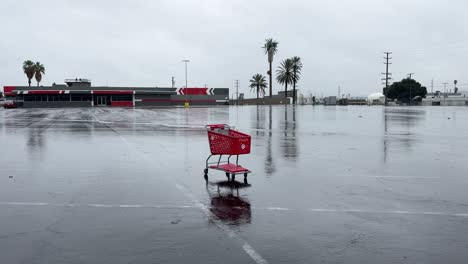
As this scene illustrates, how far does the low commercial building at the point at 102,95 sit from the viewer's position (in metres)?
84.7

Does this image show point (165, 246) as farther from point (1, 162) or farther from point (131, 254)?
point (1, 162)

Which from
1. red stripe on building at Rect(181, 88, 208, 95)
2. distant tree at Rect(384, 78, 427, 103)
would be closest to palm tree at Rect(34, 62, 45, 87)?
red stripe on building at Rect(181, 88, 208, 95)

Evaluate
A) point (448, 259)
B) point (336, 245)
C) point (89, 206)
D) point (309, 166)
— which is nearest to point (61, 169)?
point (89, 206)

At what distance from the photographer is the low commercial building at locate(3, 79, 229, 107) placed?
84688mm

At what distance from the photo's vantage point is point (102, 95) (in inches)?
3511

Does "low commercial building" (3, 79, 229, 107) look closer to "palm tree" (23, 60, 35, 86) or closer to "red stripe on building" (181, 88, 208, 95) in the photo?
"red stripe on building" (181, 88, 208, 95)

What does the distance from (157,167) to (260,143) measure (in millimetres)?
6130

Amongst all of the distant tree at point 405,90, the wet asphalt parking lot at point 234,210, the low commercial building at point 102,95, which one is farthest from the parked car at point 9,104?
the distant tree at point 405,90

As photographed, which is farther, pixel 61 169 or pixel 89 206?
pixel 61 169

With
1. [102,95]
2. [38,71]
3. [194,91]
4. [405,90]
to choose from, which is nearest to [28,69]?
[38,71]

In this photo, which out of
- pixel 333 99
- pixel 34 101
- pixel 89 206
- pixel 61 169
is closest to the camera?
pixel 89 206

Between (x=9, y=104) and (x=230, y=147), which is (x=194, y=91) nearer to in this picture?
(x=9, y=104)

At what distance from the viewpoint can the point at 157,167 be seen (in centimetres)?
1041

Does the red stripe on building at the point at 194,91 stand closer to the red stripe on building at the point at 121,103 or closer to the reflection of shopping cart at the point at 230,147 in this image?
the red stripe on building at the point at 121,103
